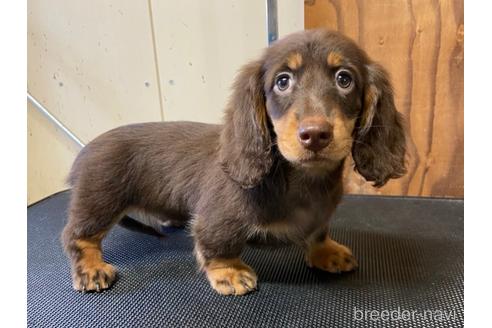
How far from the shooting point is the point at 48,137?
2986 mm

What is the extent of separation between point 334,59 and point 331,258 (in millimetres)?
688

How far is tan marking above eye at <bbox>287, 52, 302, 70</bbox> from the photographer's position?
1270 mm

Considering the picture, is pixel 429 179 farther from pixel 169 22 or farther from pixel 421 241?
pixel 169 22

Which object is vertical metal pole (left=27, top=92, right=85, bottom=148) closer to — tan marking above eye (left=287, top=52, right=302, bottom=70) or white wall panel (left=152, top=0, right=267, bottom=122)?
white wall panel (left=152, top=0, right=267, bottom=122)

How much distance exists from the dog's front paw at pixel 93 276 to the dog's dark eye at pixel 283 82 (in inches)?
32.9

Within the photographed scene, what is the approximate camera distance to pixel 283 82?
1.30m

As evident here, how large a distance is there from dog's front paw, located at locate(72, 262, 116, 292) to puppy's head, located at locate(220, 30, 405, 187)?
1.80 ft

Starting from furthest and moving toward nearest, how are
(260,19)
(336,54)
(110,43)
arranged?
1. (110,43)
2. (260,19)
3. (336,54)

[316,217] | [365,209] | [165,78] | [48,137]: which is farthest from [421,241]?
[48,137]

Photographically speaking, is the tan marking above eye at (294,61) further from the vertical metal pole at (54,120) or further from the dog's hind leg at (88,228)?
the vertical metal pole at (54,120)

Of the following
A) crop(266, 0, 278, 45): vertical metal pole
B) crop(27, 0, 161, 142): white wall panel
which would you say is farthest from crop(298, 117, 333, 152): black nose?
crop(27, 0, 161, 142): white wall panel

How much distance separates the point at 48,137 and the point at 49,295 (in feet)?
5.94

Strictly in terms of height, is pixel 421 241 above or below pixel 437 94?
below

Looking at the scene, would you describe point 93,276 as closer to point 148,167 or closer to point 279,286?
point 148,167
